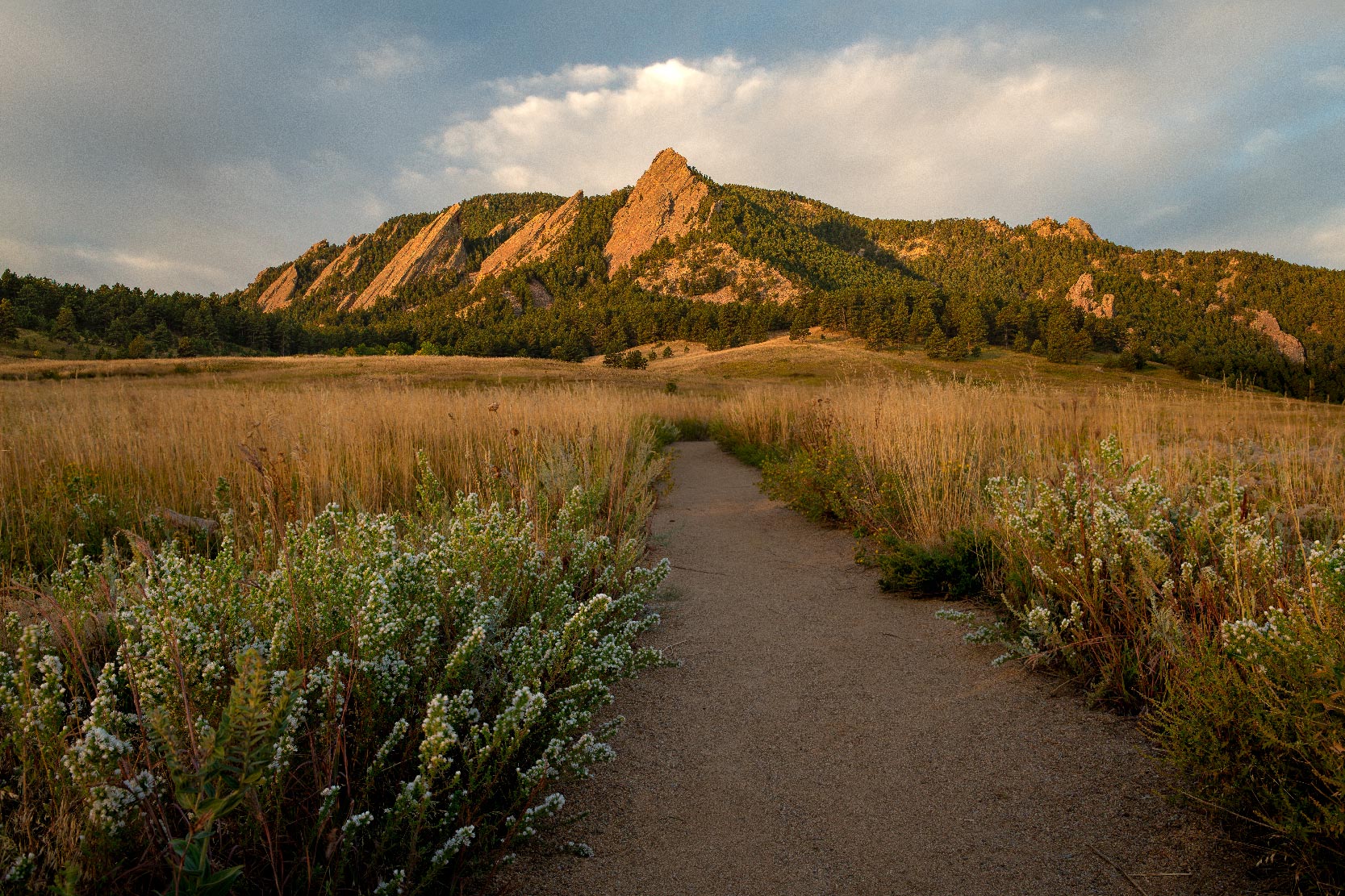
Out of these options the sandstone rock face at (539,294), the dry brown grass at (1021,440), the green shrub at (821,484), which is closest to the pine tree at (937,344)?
the dry brown grass at (1021,440)

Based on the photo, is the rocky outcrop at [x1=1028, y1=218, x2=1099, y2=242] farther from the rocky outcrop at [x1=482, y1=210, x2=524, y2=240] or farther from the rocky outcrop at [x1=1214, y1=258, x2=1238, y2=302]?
the rocky outcrop at [x1=482, y1=210, x2=524, y2=240]

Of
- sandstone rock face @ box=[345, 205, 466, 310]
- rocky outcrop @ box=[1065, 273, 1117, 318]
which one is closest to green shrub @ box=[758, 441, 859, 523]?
rocky outcrop @ box=[1065, 273, 1117, 318]

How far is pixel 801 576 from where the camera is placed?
518 cm

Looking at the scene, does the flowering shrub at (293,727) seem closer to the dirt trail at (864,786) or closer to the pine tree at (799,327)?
the dirt trail at (864,786)

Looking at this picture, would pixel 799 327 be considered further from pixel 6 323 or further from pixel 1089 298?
pixel 6 323

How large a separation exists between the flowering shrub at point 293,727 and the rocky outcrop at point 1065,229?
549 ft

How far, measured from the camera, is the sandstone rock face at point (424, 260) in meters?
170

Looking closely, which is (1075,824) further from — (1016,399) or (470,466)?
(1016,399)

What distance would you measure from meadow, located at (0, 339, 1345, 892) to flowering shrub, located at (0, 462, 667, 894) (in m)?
0.01

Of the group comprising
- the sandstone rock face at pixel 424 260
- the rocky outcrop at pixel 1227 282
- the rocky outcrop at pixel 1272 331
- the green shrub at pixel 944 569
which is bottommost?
the green shrub at pixel 944 569

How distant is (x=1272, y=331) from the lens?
333ft

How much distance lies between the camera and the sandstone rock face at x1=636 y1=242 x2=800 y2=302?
111m

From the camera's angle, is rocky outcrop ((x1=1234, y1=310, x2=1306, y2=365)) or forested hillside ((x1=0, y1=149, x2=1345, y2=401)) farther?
rocky outcrop ((x1=1234, y1=310, x2=1306, y2=365))

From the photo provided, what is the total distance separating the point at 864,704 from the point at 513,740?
1944 mm
